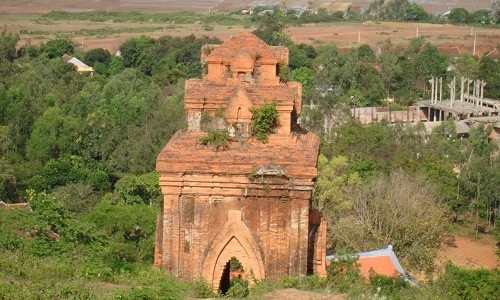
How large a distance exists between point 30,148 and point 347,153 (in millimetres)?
12000

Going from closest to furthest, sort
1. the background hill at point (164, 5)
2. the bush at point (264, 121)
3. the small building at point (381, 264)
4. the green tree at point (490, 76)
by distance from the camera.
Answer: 1. the bush at point (264, 121)
2. the small building at point (381, 264)
3. the green tree at point (490, 76)
4. the background hill at point (164, 5)

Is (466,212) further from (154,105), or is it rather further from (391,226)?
(154,105)

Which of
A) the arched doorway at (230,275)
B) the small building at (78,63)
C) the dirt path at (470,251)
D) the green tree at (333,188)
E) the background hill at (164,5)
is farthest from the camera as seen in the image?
the background hill at (164,5)

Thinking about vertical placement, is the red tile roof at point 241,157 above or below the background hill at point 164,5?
above

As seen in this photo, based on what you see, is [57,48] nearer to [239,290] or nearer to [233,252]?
[233,252]

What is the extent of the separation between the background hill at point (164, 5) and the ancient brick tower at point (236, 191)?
10129 cm

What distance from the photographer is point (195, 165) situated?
1462 centimetres

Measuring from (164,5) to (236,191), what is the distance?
364 feet

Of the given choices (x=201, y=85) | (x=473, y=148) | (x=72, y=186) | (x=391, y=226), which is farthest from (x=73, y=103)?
(x=201, y=85)

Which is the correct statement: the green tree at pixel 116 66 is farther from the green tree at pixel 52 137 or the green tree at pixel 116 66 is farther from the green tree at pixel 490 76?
the green tree at pixel 52 137

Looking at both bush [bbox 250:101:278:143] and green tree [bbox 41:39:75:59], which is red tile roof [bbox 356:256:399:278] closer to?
bush [bbox 250:101:278:143]

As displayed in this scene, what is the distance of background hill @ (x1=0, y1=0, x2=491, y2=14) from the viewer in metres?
117

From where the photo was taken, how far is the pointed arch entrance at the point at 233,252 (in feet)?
48.2

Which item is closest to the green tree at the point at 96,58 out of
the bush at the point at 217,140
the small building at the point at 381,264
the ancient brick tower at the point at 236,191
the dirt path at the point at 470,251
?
the dirt path at the point at 470,251
